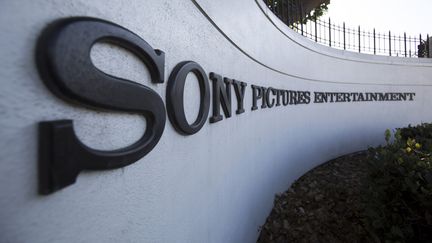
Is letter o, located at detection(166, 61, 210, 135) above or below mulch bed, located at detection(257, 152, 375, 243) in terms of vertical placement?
above

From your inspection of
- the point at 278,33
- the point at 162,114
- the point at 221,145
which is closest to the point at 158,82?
the point at 162,114

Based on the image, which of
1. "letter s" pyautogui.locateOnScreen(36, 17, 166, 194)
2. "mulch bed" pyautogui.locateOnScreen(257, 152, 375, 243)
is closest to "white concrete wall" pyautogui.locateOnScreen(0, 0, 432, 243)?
"letter s" pyautogui.locateOnScreen(36, 17, 166, 194)

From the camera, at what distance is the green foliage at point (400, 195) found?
96.7 inches

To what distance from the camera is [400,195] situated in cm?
266

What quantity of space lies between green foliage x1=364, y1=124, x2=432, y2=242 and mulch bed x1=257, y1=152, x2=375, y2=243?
39 centimetres

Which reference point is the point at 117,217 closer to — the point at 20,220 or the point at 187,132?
the point at 20,220

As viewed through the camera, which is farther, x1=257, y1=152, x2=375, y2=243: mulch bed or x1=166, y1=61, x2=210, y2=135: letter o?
x1=257, y1=152, x2=375, y2=243: mulch bed

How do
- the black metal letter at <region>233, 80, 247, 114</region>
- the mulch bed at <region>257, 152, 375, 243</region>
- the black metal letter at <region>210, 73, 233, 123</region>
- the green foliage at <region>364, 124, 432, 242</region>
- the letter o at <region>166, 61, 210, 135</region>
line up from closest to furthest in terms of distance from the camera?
1. the letter o at <region>166, 61, 210, 135</region>
2. the black metal letter at <region>210, 73, 233, 123</region>
3. the green foliage at <region>364, 124, 432, 242</region>
4. the black metal letter at <region>233, 80, 247, 114</region>
5. the mulch bed at <region>257, 152, 375, 243</region>

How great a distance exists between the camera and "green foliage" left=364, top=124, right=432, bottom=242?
2455mm

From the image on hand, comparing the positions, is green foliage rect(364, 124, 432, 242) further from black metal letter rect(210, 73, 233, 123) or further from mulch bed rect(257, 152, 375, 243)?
black metal letter rect(210, 73, 233, 123)

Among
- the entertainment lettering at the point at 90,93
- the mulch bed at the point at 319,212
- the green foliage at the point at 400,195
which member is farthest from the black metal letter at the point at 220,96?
the mulch bed at the point at 319,212

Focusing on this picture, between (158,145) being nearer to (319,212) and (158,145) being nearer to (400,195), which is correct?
(400,195)

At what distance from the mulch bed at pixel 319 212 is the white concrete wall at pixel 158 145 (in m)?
0.29

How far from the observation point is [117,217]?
1063 mm
